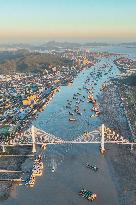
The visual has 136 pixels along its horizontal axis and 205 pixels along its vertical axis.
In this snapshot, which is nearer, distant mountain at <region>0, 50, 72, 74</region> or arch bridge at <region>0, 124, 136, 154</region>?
arch bridge at <region>0, 124, 136, 154</region>

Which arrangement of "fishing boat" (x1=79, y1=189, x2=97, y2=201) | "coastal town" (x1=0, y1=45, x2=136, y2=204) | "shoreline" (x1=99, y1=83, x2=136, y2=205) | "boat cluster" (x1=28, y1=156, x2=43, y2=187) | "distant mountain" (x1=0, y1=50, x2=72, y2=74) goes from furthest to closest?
"distant mountain" (x1=0, y1=50, x2=72, y2=74) → "coastal town" (x1=0, y1=45, x2=136, y2=204) → "boat cluster" (x1=28, y1=156, x2=43, y2=187) → "shoreline" (x1=99, y1=83, x2=136, y2=205) → "fishing boat" (x1=79, y1=189, x2=97, y2=201)

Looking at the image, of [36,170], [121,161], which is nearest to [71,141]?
[121,161]

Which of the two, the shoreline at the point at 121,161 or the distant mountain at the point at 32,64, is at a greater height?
the shoreline at the point at 121,161

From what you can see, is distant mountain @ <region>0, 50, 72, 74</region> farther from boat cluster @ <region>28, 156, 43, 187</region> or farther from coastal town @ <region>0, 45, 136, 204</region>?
boat cluster @ <region>28, 156, 43, 187</region>

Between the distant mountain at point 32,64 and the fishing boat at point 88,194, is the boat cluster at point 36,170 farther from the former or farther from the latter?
the distant mountain at point 32,64

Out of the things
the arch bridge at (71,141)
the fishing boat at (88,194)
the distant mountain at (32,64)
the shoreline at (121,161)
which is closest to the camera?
the fishing boat at (88,194)

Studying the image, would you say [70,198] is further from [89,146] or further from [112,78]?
[112,78]

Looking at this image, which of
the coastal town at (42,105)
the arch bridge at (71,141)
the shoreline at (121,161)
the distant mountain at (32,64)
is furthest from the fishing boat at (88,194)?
the distant mountain at (32,64)

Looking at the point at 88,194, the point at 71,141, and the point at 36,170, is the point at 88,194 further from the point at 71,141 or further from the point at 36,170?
the point at 71,141

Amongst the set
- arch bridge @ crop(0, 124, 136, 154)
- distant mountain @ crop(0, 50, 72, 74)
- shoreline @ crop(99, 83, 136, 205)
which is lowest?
distant mountain @ crop(0, 50, 72, 74)

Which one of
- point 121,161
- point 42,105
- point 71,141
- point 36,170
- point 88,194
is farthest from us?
point 42,105

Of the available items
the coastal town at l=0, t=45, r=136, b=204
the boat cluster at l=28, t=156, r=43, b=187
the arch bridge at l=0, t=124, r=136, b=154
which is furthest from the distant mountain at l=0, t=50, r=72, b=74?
the boat cluster at l=28, t=156, r=43, b=187
